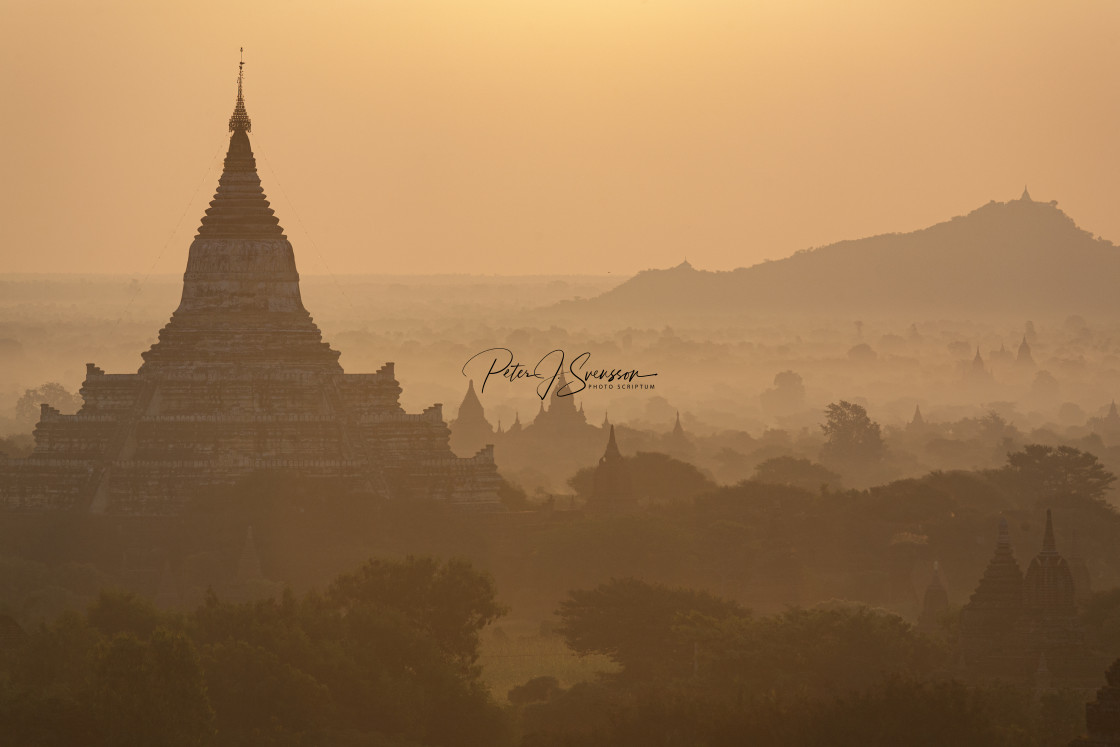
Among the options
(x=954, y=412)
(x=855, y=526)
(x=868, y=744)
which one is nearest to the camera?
(x=868, y=744)

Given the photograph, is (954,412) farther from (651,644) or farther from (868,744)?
(868,744)

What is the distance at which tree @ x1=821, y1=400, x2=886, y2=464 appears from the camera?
114375mm

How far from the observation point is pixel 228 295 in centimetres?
7144

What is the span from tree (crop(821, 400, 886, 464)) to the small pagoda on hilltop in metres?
45.8

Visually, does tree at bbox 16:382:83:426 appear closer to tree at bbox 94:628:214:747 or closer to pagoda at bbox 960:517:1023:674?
pagoda at bbox 960:517:1023:674

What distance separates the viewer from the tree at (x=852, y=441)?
11438cm

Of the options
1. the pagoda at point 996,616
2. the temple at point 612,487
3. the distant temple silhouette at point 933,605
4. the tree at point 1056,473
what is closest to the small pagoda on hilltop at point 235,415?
the temple at point 612,487

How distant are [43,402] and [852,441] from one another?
5154 centimetres

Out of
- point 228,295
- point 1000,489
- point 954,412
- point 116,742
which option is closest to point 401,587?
point 116,742

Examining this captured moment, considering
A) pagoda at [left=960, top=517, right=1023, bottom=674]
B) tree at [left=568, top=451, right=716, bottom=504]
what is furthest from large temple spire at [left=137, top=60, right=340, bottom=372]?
pagoda at [left=960, top=517, right=1023, bottom=674]

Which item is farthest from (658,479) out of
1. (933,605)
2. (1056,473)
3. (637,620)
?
(637,620)

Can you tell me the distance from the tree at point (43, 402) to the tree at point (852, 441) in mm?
40591

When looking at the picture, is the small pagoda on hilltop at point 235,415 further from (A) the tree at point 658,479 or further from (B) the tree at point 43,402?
(B) the tree at point 43,402

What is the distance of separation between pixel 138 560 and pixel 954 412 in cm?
13903
